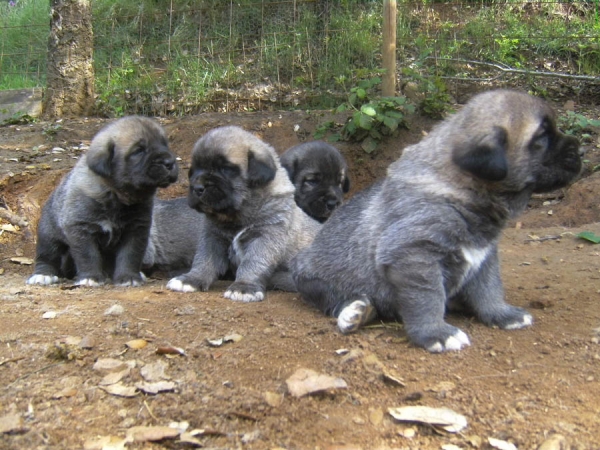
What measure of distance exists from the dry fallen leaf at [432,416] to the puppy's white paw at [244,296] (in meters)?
2.27

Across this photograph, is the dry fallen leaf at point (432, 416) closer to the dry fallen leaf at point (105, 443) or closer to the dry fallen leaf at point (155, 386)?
the dry fallen leaf at point (155, 386)

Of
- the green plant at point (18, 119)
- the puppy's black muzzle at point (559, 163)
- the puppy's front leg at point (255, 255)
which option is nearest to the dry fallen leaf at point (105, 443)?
the puppy's front leg at point (255, 255)

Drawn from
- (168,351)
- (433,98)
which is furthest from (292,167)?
(168,351)

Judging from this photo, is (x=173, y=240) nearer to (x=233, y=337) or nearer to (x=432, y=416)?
(x=233, y=337)

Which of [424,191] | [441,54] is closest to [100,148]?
[424,191]

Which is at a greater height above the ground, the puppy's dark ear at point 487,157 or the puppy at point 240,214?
the puppy's dark ear at point 487,157

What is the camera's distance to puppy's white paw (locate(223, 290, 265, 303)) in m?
5.15

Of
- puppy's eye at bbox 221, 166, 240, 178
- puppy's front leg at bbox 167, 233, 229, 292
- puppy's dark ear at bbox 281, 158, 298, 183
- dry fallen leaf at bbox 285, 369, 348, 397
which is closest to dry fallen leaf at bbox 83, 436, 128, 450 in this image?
dry fallen leaf at bbox 285, 369, 348, 397

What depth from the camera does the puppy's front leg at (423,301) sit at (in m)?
3.78

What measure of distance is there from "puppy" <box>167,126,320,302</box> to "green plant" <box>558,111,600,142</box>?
15.2 feet

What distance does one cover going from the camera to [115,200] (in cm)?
624

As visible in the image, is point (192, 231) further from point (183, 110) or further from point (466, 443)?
point (466, 443)

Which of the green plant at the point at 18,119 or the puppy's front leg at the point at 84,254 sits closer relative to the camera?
the puppy's front leg at the point at 84,254

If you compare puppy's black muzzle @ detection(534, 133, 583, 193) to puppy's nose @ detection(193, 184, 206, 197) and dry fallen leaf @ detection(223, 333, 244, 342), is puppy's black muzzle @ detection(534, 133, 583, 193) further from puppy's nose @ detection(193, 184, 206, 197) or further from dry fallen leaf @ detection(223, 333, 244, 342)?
puppy's nose @ detection(193, 184, 206, 197)
